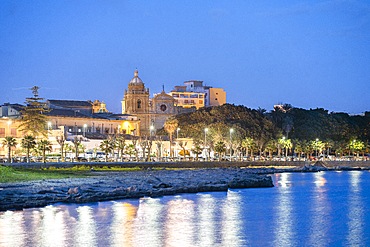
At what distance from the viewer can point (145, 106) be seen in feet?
465

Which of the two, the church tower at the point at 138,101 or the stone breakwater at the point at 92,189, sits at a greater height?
the church tower at the point at 138,101

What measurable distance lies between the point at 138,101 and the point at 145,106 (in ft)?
6.15

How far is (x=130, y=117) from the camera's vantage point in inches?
4963

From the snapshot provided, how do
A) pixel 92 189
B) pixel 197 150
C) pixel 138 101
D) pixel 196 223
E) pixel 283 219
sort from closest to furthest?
pixel 196 223 → pixel 283 219 → pixel 92 189 → pixel 197 150 → pixel 138 101

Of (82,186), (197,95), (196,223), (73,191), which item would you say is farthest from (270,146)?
(197,95)

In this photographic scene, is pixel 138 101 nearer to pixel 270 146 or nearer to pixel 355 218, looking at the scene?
pixel 270 146

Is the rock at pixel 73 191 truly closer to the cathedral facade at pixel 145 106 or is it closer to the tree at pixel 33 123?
the tree at pixel 33 123

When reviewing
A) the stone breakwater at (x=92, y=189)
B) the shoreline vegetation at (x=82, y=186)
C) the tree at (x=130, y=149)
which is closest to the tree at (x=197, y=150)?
the tree at (x=130, y=149)

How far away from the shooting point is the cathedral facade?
13875cm

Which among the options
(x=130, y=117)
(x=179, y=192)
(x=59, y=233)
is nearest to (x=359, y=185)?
(x=179, y=192)

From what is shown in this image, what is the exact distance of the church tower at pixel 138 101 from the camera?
13862cm

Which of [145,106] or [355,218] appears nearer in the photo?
[355,218]

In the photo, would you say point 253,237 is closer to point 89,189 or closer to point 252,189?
point 89,189

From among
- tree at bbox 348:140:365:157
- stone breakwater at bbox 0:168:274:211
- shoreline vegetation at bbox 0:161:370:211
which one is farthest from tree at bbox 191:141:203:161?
stone breakwater at bbox 0:168:274:211
